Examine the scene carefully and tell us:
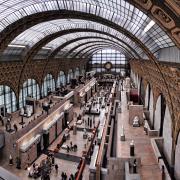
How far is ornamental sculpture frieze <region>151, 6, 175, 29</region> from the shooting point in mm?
10211

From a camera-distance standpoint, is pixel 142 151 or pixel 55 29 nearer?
pixel 142 151

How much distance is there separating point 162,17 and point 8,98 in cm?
3260

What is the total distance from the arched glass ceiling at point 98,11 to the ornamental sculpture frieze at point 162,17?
8456 millimetres

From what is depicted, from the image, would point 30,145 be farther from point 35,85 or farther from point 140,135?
point 35,85

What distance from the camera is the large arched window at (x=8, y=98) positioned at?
124 ft

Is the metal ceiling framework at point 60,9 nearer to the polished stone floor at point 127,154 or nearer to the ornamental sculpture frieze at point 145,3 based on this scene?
the polished stone floor at point 127,154

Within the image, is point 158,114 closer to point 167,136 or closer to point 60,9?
point 167,136

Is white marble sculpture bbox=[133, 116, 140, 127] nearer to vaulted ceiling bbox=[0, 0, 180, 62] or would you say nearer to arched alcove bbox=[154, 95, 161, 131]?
arched alcove bbox=[154, 95, 161, 131]

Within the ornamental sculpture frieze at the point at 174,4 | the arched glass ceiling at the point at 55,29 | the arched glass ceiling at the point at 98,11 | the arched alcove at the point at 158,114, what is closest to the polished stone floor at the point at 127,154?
the arched alcove at the point at 158,114

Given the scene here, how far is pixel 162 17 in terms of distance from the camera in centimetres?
1088

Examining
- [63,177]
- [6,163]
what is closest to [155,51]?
[63,177]

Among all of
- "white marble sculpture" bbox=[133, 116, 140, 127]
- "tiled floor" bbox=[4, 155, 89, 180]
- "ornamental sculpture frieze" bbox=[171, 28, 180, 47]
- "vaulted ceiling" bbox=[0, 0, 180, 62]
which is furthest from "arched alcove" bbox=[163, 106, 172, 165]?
"ornamental sculpture frieze" bbox=[171, 28, 180, 47]

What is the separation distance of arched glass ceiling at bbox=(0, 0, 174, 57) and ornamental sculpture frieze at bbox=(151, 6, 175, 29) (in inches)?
333

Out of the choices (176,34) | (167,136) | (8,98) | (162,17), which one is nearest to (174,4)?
(162,17)
